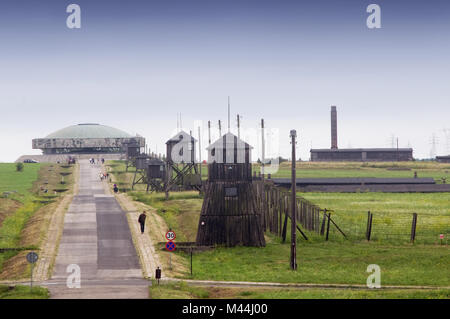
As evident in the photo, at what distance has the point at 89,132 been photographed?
577ft

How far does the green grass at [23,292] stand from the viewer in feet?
79.4

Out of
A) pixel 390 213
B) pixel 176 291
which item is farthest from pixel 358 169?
pixel 176 291

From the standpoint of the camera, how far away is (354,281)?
96.8 ft

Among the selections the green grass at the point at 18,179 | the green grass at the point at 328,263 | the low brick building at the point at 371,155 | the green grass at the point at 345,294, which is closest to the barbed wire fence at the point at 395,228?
the green grass at the point at 328,263

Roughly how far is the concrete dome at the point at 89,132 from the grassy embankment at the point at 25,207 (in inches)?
2264

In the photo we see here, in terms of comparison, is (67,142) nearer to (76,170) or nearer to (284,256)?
(76,170)

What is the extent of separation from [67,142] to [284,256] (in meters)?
130

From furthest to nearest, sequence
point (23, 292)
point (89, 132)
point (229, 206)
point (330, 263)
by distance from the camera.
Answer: point (89, 132) → point (229, 206) → point (330, 263) → point (23, 292)

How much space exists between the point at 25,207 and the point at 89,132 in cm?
11789

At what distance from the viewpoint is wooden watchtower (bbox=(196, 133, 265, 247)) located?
41844mm

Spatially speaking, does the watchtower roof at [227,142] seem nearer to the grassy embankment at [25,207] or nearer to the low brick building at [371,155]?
the grassy embankment at [25,207]

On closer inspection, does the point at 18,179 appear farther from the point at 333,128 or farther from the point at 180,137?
the point at 333,128

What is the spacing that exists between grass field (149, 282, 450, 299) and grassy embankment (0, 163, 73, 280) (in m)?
9.17

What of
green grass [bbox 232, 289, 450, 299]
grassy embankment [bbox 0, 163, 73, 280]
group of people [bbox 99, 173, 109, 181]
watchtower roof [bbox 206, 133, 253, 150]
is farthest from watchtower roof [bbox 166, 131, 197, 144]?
green grass [bbox 232, 289, 450, 299]
